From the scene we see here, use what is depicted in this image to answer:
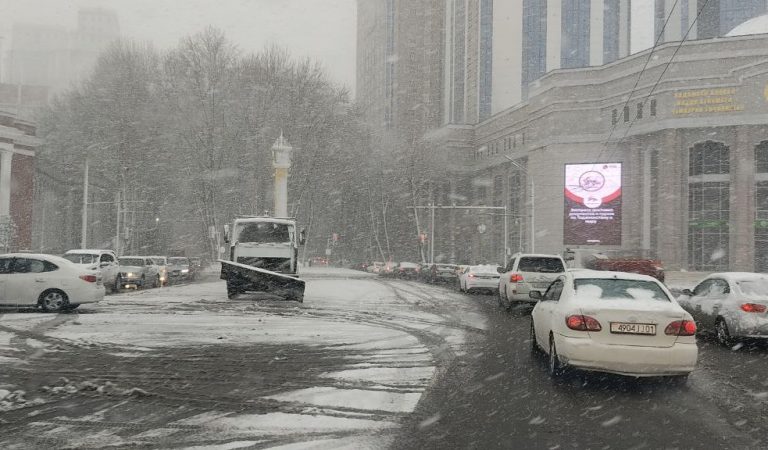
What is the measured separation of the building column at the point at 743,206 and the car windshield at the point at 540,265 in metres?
40.3

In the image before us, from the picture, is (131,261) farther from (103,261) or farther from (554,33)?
(554,33)

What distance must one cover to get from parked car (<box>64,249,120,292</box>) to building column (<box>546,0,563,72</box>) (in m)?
102

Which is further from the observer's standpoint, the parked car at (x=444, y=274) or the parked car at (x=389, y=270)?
the parked car at (x=389, y=270)

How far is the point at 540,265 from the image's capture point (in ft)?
65.6

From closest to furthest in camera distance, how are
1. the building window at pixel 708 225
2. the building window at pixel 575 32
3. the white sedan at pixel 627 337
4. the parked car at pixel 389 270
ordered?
the white sedan at pixel 627 337 < the building window at pixel 708 225 < the parked car at pixel 389 270 < the building window at pixel 575 32

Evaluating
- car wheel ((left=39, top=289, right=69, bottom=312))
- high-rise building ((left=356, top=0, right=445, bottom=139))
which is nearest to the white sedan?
car wheel ((left=39, top=289, right=69, bottom=312))

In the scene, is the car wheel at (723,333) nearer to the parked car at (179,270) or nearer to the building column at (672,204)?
the parked car at (179,270)

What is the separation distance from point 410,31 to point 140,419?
13916cm

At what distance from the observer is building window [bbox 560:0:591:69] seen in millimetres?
120375

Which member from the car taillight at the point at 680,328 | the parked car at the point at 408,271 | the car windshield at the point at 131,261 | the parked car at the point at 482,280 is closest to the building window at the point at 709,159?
the parked car at the point at 408,271

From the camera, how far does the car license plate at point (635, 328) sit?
25.8 feet

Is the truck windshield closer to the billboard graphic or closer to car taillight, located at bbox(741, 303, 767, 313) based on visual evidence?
car taillight, located at bbox(741, 303, 767, 313)

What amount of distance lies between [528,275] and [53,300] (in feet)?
39.1

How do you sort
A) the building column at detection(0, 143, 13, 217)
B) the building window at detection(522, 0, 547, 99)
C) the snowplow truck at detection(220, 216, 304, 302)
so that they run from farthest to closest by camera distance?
the building window at detection(522, 0, 547, 99) < the building column at detection(0, 143, 13, 217) < the snowplow truck at detection(220, 216, 304, 302)
